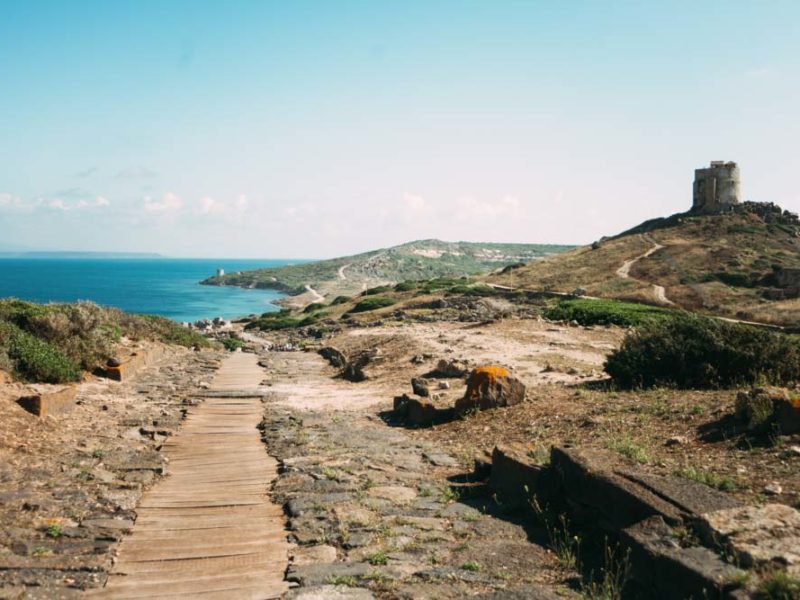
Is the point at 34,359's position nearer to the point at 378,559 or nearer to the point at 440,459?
the point at 440,459

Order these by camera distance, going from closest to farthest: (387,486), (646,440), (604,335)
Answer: (387,486), (646,440), (604,335)

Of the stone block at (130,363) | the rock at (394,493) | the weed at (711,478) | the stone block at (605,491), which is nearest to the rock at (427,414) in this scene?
the rock at (394,493)

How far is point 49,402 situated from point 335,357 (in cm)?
1268

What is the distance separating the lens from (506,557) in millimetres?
5656

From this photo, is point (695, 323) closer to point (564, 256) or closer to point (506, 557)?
point (506, 557)

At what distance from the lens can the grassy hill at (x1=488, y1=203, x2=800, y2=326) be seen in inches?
1672

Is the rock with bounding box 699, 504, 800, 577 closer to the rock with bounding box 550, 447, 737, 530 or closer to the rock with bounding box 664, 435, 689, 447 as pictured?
the rock with bounding box 550, 447, 737, 530

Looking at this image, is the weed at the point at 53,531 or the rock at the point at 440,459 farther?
the rock at the point at 440,459

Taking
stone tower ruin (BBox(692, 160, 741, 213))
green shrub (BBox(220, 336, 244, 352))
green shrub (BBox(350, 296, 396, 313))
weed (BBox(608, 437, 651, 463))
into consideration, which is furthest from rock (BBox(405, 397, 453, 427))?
stone tower ruin (BBox(692, 160, 741, 213))

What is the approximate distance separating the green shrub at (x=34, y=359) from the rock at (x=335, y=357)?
8997 mm

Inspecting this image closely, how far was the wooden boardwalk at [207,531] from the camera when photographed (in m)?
5.13

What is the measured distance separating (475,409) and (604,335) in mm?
15302

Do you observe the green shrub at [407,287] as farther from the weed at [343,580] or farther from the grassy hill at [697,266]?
the weed at [343,580]

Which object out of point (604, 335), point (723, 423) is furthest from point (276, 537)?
point (604, 335)
